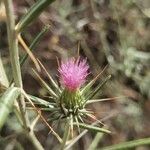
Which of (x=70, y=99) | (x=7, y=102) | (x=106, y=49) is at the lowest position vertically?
(x=106, y=49)

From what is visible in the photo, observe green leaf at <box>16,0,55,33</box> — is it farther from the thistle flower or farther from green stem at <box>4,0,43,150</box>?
the thistle flower

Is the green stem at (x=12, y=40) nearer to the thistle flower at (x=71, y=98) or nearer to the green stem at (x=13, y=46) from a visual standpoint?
the green stem at (x=13, y=46)

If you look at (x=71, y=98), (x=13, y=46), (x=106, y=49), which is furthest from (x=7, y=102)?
(x=106, y=49)

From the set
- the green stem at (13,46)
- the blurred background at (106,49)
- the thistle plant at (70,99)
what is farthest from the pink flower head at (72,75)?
the blurred background at (106,49)

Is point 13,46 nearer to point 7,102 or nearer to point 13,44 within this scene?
point 13,44

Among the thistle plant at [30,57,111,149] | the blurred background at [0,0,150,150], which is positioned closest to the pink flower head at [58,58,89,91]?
the thistle plant at [30,57,111,149]
